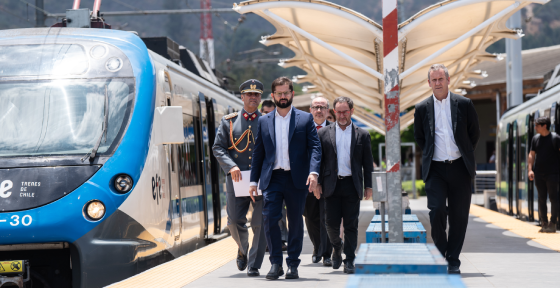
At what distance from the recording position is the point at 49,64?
8141 millimetres

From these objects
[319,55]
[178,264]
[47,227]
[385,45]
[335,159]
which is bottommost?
[178,264]

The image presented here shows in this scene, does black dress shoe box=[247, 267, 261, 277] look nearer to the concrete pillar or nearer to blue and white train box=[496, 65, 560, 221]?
blue and white train box=[496, 65, 560, 221]

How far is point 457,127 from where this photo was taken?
6750mm

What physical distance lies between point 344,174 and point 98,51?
3111mm

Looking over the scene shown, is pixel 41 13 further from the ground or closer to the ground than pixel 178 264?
further from the ground

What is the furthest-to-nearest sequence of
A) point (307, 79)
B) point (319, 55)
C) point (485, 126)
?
point (485, 126) < point (307, 79) < point (319, 55)

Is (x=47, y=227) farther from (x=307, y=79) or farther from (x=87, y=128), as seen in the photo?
(x=307, y=79)

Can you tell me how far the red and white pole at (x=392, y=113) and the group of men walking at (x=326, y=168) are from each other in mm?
377

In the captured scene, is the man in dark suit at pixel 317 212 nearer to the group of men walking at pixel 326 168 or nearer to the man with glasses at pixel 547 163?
the group of men walking at pixel 326 168

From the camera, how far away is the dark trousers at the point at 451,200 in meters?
6.78

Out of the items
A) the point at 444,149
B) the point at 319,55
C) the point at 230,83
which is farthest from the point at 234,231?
the point at 230,83

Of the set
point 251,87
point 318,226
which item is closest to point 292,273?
point 318,226

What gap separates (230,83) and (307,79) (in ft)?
14.2

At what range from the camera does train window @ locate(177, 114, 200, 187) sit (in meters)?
9.91
